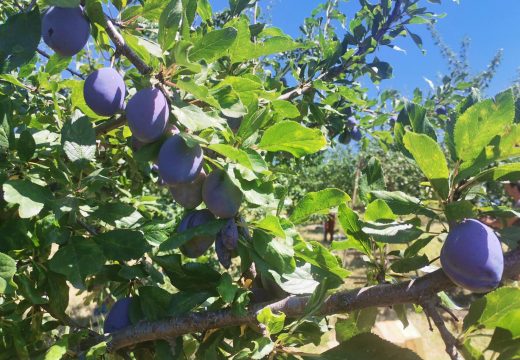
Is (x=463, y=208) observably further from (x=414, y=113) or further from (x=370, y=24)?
(x=370, y=24)

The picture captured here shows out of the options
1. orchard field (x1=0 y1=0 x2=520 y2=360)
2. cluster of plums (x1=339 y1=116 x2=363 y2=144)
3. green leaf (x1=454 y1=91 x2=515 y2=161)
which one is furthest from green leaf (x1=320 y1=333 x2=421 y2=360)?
cluster of plums (x1=339 y1=116 x2=363 y2=144)

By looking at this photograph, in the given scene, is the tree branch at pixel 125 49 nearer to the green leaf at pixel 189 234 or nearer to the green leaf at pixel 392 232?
the green leaf at pixel 189 234

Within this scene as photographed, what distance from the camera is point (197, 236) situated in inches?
34.4

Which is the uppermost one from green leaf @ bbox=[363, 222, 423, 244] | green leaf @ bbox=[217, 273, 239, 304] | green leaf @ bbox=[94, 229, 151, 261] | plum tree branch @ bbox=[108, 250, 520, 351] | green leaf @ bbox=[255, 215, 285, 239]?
green leaf @ bbox=[94, 229, 151, 261]

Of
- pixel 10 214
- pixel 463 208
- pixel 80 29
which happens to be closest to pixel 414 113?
pixel 463 208

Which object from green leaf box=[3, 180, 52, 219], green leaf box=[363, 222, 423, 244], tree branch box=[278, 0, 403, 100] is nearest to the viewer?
green leaf box=[363, 222, 423, 244]

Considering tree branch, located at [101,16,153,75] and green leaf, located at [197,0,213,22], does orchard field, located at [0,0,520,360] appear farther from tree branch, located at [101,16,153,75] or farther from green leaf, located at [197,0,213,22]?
green leaf, located at [197,0,213,22]

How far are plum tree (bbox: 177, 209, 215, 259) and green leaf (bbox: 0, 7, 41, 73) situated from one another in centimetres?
47

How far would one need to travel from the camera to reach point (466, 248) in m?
0.62

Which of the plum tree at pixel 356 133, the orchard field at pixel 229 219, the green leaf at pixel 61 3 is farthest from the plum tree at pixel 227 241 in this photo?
the plum tree at pixel 356 133

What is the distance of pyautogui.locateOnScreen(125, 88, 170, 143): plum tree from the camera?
770 mm

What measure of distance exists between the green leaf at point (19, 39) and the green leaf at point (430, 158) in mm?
780

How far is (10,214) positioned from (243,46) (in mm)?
874

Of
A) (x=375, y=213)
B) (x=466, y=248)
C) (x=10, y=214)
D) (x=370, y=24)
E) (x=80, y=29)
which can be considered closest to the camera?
(x=466, y=248)
